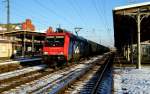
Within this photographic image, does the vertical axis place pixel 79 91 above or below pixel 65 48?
below

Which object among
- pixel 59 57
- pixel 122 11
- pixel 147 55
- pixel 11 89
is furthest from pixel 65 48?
pixel 147 55

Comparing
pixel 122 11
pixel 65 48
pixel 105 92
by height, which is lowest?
pixel 105 92

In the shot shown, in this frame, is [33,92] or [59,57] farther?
[59,57]

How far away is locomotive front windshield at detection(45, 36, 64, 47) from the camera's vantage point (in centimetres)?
2416

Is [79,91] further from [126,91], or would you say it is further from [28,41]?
[28,41]

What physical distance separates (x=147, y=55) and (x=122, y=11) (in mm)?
16065

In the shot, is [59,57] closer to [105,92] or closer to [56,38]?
[56,38]

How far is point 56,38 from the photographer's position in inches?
960

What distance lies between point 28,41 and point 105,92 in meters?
51.8

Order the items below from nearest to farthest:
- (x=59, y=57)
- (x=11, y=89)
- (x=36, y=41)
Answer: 1. (x=11, y=89)
2. (x=59, y=57)
3. (x=36, y=41)

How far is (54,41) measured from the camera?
24.4 meters

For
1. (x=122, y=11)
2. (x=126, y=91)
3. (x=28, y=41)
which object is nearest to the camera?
(x=126, y=91)

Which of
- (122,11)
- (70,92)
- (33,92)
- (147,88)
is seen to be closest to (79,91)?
(70,92)

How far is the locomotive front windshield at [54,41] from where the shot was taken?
24156mm
